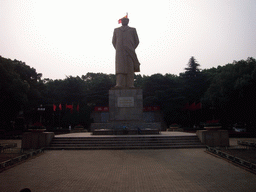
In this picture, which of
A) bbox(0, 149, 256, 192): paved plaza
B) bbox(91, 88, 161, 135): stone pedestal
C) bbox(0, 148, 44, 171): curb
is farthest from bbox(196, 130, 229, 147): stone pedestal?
bbox(0, 148, 44, 171): curb

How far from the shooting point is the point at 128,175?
712 centimetres

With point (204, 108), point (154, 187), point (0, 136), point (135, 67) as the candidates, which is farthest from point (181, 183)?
point (204, 108)

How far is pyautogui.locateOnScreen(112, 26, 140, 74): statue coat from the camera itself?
799 inches

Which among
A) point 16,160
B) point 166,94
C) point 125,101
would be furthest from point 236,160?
point 166,94

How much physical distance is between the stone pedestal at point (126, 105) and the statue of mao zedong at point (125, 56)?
2.59ft

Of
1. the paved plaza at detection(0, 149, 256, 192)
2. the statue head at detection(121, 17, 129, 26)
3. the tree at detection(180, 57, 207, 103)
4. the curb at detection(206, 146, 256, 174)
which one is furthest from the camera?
the tree at detection(180, 57, 207, 103)

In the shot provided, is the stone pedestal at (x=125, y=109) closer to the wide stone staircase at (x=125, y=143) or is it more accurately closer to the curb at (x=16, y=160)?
the wide stone staircase at (x=125, y=143)

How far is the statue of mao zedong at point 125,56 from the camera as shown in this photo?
66.4 feet

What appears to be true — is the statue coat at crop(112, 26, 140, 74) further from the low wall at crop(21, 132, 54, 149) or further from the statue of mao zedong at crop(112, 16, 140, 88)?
the low wall at crop(21, 132, 54, 149)

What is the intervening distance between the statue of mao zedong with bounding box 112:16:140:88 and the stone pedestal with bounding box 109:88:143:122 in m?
0.79

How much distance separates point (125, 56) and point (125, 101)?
3899 millimetres

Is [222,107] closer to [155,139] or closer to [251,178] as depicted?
[155,139]

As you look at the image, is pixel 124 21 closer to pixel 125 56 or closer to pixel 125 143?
pixel 125 56

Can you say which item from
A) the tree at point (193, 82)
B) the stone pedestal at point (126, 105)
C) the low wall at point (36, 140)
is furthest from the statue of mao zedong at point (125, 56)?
the tree at point (193, 82)
